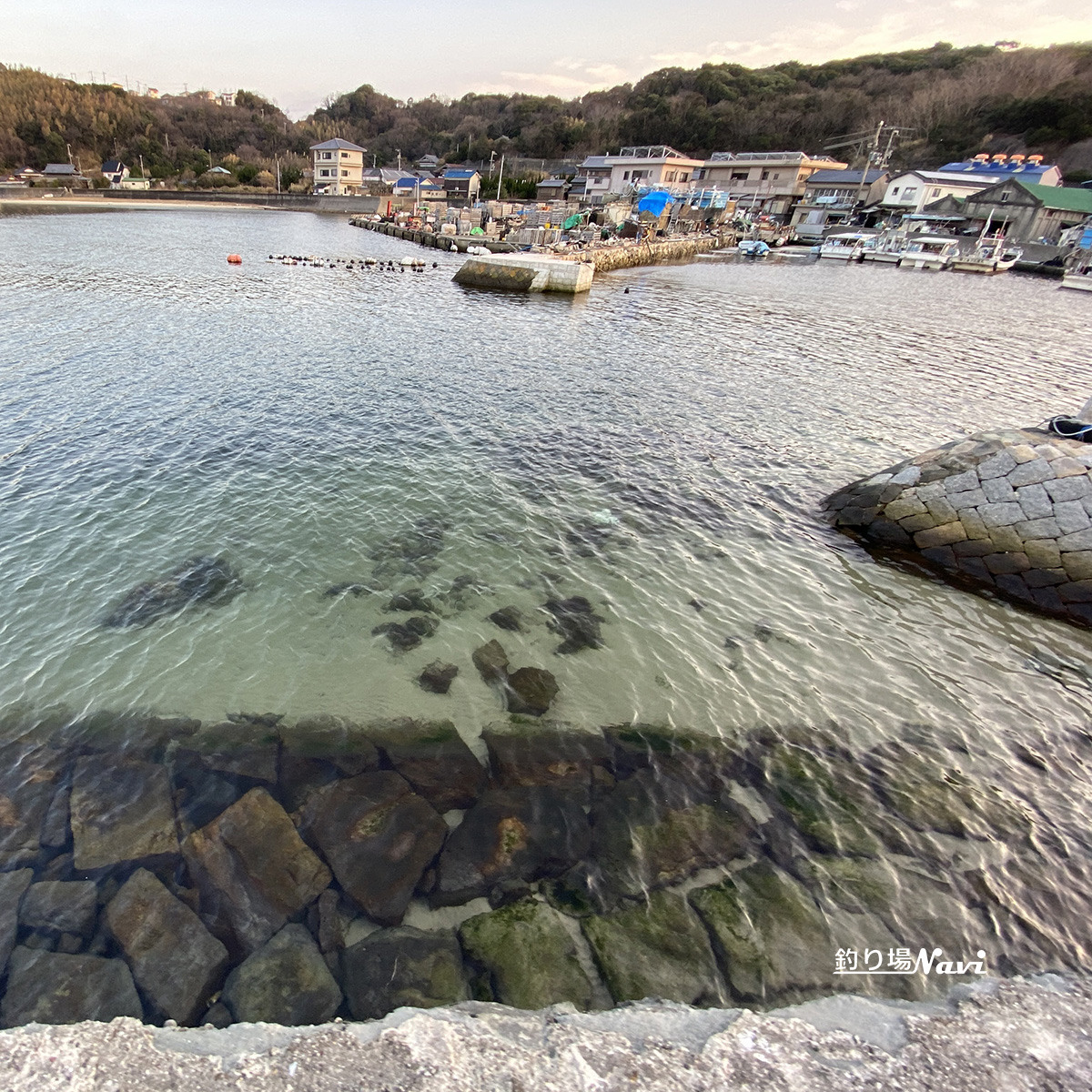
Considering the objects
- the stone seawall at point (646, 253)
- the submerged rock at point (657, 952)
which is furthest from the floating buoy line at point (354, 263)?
the submerged rock at point (657, 952)

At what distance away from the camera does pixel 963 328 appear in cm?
3594

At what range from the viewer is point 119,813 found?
642 cm

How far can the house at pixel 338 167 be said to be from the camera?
119312 mm

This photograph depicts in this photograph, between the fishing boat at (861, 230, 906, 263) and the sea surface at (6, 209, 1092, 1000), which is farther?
the fishing boat at (861, 230, 906, 263)

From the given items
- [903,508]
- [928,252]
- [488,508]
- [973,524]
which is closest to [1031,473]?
[973,524]

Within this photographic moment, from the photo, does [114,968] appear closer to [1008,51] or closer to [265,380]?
[265,380]

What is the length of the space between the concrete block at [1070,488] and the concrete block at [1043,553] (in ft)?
3.15

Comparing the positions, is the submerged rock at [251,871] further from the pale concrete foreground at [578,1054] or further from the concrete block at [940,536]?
the concrete block at [940,536]

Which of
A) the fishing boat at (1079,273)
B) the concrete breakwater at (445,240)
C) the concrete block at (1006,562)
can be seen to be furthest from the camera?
the concrete breakwater at (445,240)

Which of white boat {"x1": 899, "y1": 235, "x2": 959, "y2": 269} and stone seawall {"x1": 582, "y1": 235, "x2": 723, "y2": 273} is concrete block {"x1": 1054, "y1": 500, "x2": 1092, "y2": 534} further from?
white boat {"x1": 899, "y1": 235, "x2": 959, "y2": 269}

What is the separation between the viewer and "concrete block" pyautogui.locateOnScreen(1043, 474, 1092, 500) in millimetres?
11008

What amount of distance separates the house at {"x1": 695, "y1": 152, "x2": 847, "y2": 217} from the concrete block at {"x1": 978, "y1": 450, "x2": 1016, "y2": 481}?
386ft

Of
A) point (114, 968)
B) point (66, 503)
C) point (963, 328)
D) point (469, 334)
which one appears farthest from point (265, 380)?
point (963, 328)

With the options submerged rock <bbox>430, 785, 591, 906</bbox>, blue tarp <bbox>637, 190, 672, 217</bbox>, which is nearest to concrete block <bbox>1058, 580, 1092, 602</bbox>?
submerged rock <bbox>430, 785, 591, 906</bbox>
